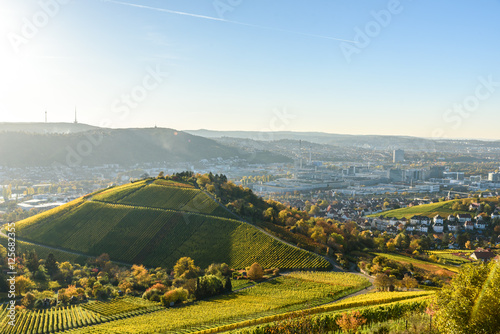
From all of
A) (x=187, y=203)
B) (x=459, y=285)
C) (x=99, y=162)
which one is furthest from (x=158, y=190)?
(x=99, y=162)

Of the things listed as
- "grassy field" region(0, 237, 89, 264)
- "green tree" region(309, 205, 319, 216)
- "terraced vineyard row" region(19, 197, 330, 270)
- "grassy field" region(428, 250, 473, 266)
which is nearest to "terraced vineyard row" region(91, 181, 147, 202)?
"terraced vineyard row" region(19, 197, 330, 270)

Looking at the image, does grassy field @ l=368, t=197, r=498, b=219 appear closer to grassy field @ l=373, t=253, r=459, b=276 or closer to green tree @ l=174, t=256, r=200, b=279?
grassy field @ l=373, t=253, r=459, b=276

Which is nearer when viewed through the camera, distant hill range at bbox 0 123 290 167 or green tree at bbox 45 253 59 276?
green tree at bbox 45 253 59 276

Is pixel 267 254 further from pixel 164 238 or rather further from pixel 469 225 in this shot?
pixel 469 225

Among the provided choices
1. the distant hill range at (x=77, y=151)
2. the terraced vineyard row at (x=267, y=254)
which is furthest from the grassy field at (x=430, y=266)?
the distant hill range at (x=77, y=151)

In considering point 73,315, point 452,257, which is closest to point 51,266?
point 73,315

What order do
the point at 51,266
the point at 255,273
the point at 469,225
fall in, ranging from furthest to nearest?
the point at 469,225 → the point at 51,266 → the point at 255,273

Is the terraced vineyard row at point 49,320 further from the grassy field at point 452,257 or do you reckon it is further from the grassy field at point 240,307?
the grassy field at point 452,257
